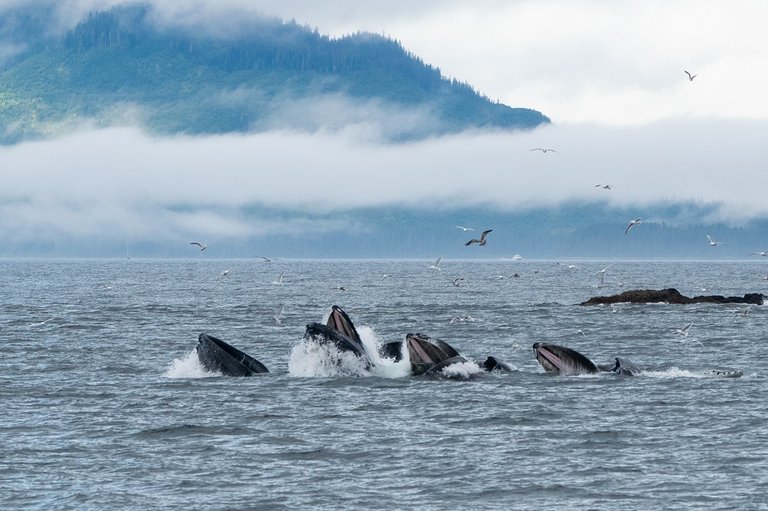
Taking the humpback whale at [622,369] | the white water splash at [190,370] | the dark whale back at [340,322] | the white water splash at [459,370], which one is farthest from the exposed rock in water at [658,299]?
the dark whale back at [340,322]

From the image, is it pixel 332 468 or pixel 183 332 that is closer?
pixel 332 468

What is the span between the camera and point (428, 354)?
133 feet

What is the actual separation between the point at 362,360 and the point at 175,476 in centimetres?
1487

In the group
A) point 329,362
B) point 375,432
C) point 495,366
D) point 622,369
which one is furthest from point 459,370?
point 375,432

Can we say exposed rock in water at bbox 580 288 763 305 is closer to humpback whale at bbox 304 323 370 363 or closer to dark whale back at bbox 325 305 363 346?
humpback whale at bbox 304 323 370 363

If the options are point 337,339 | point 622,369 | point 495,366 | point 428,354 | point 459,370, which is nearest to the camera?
point 459,370

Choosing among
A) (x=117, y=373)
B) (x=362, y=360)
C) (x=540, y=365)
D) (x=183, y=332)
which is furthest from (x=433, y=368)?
(x=183, y=332)

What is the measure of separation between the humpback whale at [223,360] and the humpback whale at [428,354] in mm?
5367

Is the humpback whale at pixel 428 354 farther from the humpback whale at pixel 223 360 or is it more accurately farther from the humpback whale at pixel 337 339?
the humpback whale at pixel 223 360

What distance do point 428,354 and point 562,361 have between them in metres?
4.49

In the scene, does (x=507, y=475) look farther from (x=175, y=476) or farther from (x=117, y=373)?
(x=117, y=373)

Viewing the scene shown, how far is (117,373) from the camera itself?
4406 cm

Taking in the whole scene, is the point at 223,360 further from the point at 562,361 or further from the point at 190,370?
the point at 562,361

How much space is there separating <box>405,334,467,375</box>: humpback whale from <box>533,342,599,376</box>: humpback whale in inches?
116
